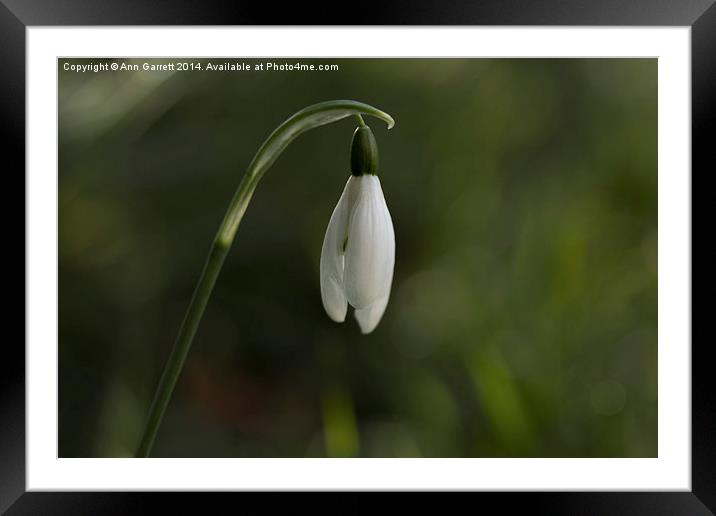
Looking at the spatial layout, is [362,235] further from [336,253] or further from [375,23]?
[375,23]

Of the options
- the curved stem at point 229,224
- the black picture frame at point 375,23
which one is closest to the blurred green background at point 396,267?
the black picture frame at point 375,23

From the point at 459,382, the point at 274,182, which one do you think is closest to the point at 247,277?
the point at 274,182

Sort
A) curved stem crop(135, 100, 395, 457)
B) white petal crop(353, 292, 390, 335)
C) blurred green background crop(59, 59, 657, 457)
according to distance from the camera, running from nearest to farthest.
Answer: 1. curved stem crop(135, 100, 395, 457)
2. white petal crop(353, 292, 390, 335)
3. blurred green background crop(59, 59, 657, 457)

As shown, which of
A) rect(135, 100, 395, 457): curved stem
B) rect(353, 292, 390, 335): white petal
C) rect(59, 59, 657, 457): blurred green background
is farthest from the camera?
rect(59, 59, 657, 457): blurred green background

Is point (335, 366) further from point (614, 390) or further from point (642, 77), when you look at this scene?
point (642, 77)

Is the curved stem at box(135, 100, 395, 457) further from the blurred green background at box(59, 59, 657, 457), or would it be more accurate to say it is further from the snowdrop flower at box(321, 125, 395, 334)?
the blurred green background at box(59, 59, 657, 457)

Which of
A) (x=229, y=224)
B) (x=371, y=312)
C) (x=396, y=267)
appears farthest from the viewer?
(x=396, y=267)

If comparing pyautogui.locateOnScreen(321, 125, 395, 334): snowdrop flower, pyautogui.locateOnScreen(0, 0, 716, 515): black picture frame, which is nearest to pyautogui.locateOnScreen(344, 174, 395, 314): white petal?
pyautogui.locateOnScreen(321, 125, 395, 334): snowdrop flower

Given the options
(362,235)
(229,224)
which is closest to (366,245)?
(362,235)
